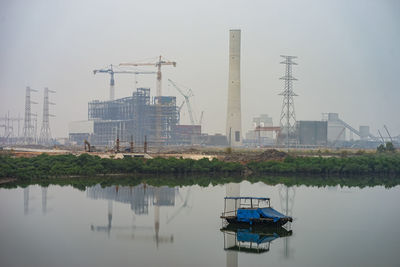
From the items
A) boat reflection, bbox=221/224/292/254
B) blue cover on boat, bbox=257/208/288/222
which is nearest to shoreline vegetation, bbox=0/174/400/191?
blue cover on boat, bbox=257/208/288/222

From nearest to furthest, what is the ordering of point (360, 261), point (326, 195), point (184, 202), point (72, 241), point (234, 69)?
1. point (360, 261)
2. point (72, 241)
3. point (184, 202)
4. point (326, 195)
5. point (234, 69)

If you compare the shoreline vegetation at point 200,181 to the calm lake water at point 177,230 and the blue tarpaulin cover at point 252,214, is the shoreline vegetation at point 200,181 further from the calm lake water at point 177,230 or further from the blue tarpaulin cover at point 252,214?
the blue tarpaulin cover at point 252,214

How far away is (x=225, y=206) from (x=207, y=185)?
327 cm

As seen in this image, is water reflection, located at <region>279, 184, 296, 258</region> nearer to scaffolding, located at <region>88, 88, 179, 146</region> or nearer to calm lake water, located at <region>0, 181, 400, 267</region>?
calm lake water, located at <region>0, 181, 400, 267</region>

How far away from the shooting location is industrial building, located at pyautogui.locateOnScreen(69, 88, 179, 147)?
34116 mm

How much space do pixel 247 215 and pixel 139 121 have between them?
27793 mm

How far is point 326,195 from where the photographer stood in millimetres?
10109

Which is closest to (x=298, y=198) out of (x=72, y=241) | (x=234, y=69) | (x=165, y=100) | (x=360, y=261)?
(x=360, y=261)

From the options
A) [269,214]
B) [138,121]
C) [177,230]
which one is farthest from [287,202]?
[138,121]

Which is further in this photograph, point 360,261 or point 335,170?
point 335,170

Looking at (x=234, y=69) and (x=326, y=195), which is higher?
Result: (x=234, y=69)

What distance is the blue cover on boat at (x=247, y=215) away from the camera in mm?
6988

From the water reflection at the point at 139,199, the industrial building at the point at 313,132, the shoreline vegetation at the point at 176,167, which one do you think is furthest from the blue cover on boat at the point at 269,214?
the industrial building at the point at 313,132

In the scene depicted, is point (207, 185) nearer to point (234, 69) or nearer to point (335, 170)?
point (335, 170)
